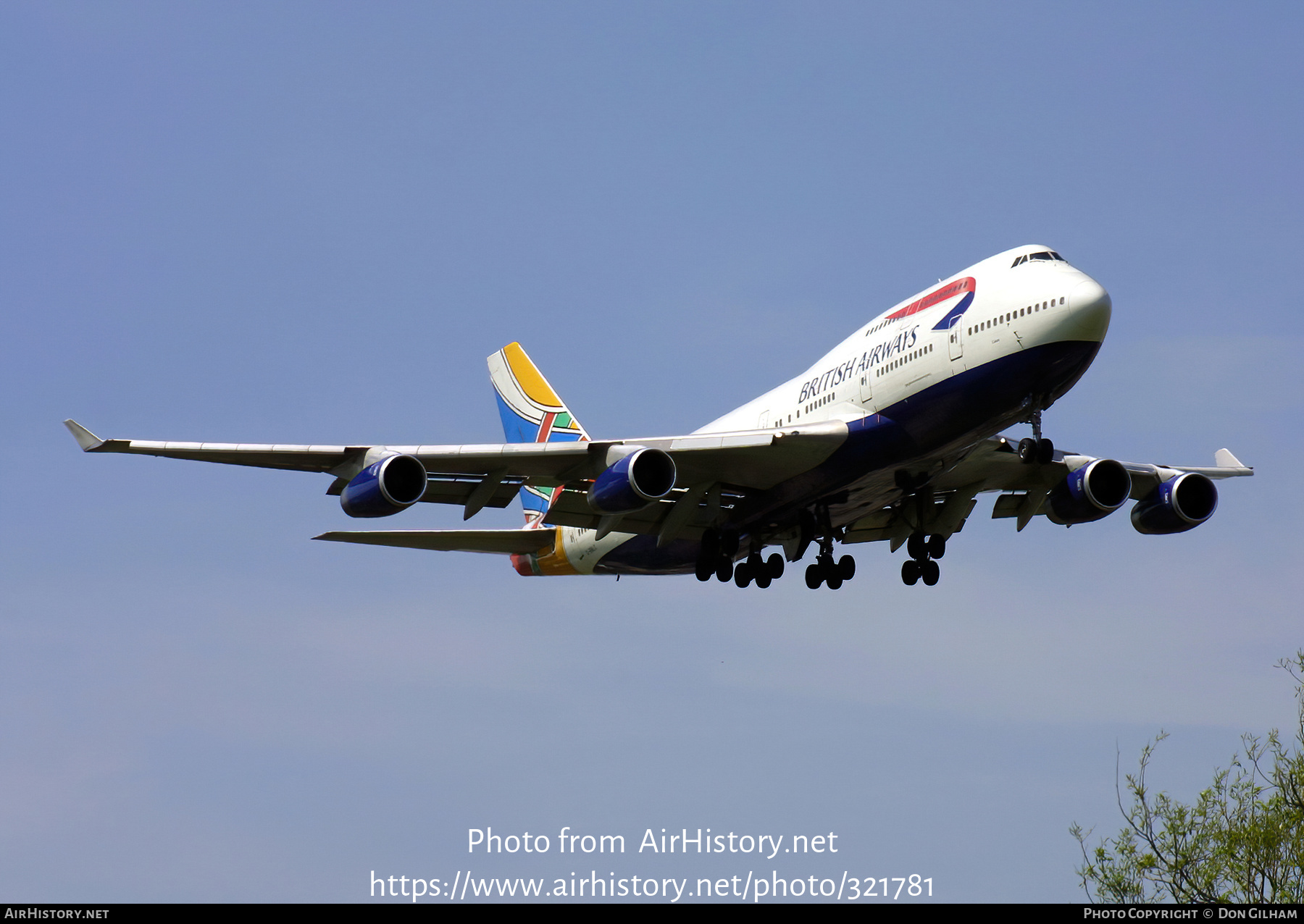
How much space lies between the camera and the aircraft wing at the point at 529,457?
3119 cm

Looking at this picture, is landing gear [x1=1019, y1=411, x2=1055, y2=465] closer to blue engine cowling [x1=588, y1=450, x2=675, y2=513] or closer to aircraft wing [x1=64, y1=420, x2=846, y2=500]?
aircraft wing [x1=64, y1=420, x2=846, y2=500]

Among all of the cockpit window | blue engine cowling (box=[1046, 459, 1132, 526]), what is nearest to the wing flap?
the cockpit window

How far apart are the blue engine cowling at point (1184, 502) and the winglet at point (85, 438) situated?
24707 millimetres

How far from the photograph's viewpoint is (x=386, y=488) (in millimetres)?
30094

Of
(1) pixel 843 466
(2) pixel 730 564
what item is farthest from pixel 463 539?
(1) pixel 843 466

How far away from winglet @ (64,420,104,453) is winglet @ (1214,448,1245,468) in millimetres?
27909

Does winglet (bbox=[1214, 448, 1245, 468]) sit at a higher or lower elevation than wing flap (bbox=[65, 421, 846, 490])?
higher

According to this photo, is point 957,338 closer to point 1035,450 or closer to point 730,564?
point 1035,450

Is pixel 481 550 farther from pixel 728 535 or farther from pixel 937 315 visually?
pixel 937 315

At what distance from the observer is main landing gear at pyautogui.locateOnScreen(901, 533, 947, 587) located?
36500mm

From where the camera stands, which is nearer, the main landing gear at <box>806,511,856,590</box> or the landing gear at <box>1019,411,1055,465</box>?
the landing gear at <box>1019,411,1055,465</box>

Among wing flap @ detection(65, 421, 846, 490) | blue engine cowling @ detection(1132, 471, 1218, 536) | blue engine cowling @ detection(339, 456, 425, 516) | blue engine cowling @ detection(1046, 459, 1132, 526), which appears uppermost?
blue engine cowling @ detection(1132, 471, 1218, 536)

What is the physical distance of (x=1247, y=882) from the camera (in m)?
26.6

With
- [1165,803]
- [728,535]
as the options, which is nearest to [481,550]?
[728,535]
